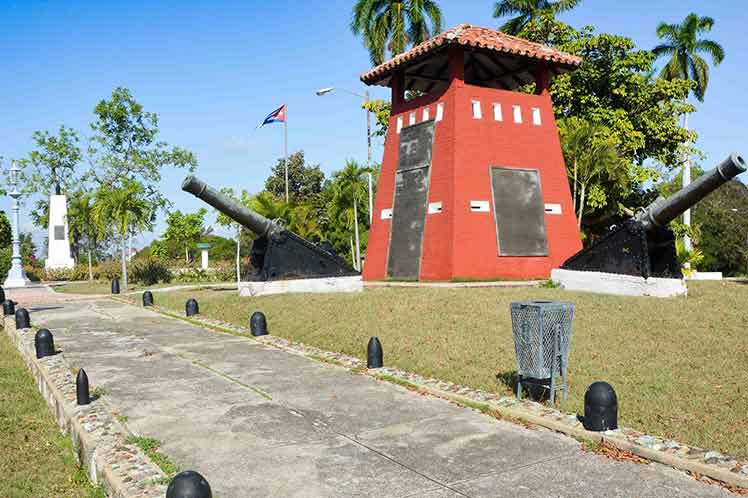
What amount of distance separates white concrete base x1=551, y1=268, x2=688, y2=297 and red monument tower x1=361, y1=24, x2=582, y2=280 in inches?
114

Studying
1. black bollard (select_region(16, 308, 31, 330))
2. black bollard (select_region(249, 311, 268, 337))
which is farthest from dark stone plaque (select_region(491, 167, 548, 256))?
black bollard (select_region(16, 308, 31, 330))

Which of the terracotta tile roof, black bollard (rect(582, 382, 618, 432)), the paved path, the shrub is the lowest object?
the paved path

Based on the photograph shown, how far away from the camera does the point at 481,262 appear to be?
1942 cm

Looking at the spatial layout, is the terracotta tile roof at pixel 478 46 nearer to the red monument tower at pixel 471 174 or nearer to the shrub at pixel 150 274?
the red monument tower at pixel 471 174

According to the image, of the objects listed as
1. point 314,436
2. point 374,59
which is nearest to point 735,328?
point 314,436

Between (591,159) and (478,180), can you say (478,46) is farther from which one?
(591,159)

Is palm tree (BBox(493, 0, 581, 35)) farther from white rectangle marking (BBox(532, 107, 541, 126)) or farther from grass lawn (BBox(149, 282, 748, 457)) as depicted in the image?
grass lawn (BBox(149, 282, 748, 457))

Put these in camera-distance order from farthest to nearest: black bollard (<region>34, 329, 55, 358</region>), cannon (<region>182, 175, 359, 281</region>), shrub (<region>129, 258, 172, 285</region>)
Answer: shrub (<region>129, 258, 172, 285</region>), cannon (<region>182, 175, 359, 281</region>), black bollard (<region>34, 329, 55, 358</region>)

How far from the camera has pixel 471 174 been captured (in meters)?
19.7

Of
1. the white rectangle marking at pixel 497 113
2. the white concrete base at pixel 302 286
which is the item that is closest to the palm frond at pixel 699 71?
the white rectangle marking at pixel 497 113

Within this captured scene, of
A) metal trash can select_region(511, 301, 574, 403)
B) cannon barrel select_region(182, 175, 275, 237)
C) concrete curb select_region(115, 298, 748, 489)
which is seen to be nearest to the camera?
concrete curb select_region(115, 298, 748, 489)

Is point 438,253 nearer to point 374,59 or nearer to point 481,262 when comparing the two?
point 481,262

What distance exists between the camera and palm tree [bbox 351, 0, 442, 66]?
32812mm

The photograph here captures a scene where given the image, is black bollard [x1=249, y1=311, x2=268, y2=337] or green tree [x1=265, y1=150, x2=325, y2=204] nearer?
black bollard [x1=249, y1=311, x2=268, y2=337]
